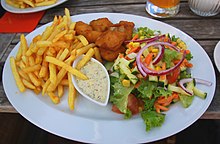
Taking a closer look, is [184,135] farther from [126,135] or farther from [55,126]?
[55,126]

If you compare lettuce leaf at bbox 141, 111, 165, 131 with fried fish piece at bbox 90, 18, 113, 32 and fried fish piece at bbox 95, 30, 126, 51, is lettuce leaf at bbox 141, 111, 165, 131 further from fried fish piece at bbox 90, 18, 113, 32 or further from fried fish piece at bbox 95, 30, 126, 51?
fried fish piece at bbox 90, 18, 113, 32

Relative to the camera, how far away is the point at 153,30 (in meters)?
1.89

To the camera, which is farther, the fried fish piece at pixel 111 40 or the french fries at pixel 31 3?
the french fries at pixel 31 3

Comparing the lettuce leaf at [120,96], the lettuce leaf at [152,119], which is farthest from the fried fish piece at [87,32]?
the lettuce leaf at [152,119]

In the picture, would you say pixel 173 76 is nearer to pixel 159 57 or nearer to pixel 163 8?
pixel 159 57

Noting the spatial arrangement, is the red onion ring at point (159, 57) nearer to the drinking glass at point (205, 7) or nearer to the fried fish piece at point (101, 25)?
the fried fish piece at point (101, 25)

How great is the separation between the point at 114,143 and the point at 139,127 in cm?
14

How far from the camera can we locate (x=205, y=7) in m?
2.04

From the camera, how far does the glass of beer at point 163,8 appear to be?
2061mm

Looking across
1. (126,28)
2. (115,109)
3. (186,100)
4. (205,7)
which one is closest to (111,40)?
(126,28)

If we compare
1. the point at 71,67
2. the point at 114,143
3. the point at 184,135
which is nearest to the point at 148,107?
the point at 114,143

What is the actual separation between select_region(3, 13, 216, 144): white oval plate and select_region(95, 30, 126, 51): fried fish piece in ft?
1.04

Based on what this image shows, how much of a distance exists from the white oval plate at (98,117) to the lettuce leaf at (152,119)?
0.02 meters

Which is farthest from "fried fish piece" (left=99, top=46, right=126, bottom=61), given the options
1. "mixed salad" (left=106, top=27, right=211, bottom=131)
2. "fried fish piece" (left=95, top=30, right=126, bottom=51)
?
"mixed salad" (left=106, top=27, right=211, bottom=131)
